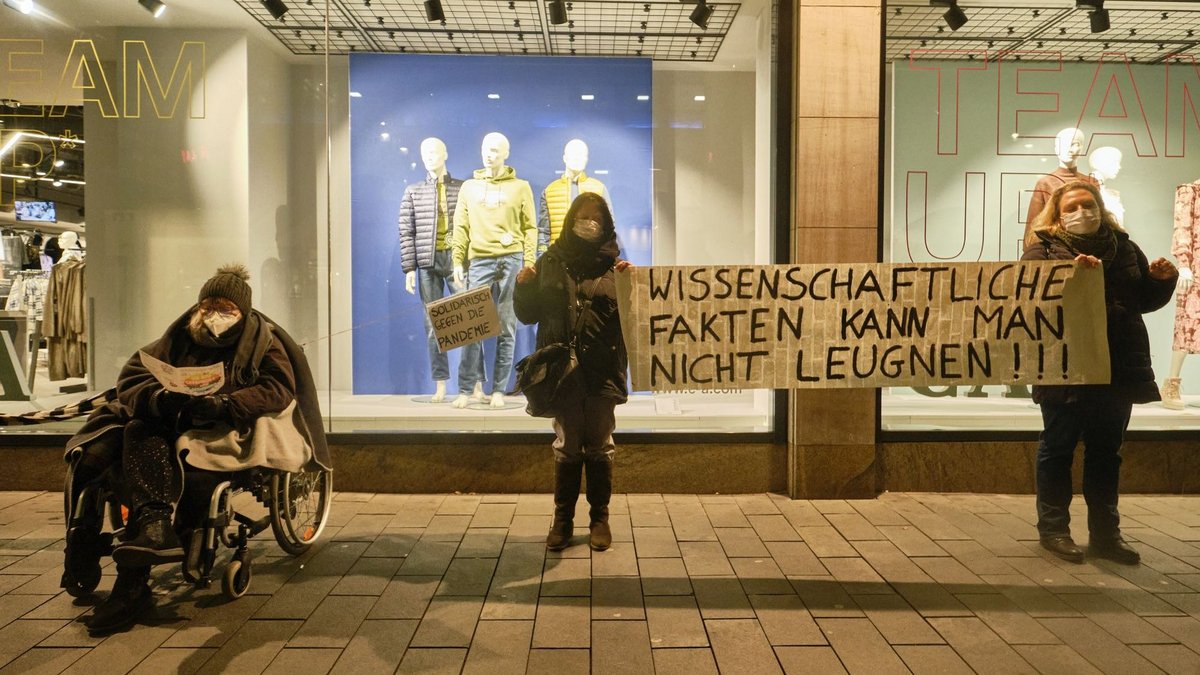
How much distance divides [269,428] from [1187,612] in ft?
14.1

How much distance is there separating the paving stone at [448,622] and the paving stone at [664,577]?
2.72 ft

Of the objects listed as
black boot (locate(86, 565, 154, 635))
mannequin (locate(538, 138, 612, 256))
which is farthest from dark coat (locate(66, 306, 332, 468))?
mannequin (locate(538, 138, 612, 256))

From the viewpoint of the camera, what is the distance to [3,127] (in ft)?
21.1

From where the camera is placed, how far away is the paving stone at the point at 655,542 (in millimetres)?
4719

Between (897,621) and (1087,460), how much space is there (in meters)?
1.74

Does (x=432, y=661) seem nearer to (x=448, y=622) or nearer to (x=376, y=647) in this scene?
(x=376, y=647)

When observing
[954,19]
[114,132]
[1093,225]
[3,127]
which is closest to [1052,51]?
[954,19]

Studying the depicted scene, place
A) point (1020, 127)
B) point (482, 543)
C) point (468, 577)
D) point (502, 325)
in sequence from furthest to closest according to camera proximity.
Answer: point (502, 325) < point (1020, 127) < point (482, 543) < point (468, 577)

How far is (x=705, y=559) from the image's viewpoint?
4613mm

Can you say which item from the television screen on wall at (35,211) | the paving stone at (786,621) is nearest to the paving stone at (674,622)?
the paving stone at (786,621)

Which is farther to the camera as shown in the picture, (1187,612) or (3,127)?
(3,127)

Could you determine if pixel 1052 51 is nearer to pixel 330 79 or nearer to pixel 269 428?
pixel 330 79

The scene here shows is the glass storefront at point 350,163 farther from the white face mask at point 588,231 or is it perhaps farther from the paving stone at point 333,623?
the paving stone at point 333,623

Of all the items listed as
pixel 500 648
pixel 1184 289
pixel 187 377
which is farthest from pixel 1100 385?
pixel 187 377
